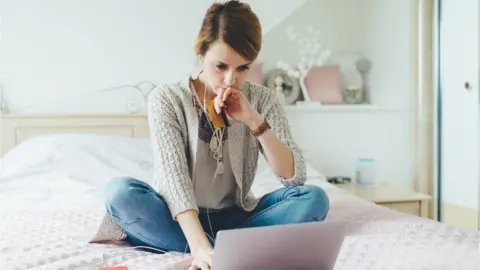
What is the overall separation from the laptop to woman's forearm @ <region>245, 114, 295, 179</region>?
1.40 ft

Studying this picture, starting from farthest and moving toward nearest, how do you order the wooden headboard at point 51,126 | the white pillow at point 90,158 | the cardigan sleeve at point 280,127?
the wooden headboard at point 51,126 < the white pillow at point 90,158 < the cardigan sleeve at point 280,127

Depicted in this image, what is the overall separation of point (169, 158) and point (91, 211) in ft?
1.96

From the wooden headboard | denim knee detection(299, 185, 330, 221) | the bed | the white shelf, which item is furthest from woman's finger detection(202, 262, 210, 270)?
the white shelf

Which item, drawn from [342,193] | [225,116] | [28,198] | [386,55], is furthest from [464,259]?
[386,55]

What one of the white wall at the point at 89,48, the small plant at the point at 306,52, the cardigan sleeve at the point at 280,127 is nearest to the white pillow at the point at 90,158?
the white wall at the point at 89,48

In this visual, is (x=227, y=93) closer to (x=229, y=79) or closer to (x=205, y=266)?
(x=229, y=79)

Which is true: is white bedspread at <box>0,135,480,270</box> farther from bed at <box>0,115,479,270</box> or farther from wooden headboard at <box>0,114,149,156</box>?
wooden headboard at <box>0,114,149,156</box>

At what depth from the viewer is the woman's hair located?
3.96ft

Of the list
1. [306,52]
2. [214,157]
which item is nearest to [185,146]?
[214,157]

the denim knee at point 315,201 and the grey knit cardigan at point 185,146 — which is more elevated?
the grey knit cardigan at point 185,146

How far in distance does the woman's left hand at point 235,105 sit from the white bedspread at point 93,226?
12.5 inches

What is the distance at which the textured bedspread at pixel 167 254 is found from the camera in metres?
1.02

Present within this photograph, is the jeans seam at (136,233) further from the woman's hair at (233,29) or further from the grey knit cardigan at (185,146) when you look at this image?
the woman's hair at (233,29)

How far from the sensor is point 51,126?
2.48m
